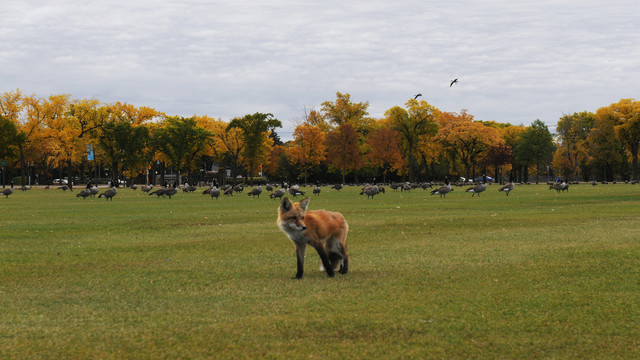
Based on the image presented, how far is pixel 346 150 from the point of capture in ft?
338

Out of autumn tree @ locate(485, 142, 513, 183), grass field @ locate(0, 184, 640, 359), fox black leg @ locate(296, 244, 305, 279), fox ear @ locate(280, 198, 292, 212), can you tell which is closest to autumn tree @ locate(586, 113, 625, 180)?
autumn tree @ locate(485, 142, 513, 183)

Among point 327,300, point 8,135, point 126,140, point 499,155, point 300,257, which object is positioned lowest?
point 327,300

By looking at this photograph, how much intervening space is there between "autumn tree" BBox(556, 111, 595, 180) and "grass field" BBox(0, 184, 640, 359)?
109359 mm

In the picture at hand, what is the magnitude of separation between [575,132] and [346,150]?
158 ft

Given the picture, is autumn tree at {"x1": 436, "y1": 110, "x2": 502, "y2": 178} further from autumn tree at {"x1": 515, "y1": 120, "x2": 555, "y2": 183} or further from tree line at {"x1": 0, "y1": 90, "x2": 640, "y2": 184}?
autumn tree at {"x1": 515, "y1": 120, "x2": 555, "y2": 183}

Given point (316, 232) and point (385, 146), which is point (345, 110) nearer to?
point (385, 146)

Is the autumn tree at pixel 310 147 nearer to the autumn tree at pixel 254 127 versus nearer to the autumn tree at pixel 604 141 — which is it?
the autumn tree at pixel 254 127

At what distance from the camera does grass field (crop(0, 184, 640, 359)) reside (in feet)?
19.3

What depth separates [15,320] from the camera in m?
7.05

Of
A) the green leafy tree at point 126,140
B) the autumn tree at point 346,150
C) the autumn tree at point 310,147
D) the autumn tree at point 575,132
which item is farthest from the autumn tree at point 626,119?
the green leafy tree at point 126,140

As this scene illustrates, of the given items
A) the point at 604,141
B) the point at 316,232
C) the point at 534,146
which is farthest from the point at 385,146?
the point at 316,232

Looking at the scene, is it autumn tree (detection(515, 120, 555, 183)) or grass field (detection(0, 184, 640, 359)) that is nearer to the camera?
grass field (detection(0, 184, 640, 359))

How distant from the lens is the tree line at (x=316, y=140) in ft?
291

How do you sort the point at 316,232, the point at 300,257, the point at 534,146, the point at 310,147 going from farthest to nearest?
the point at 534,146, the point at 310,147, the point at 300,257, the point at 316,232
